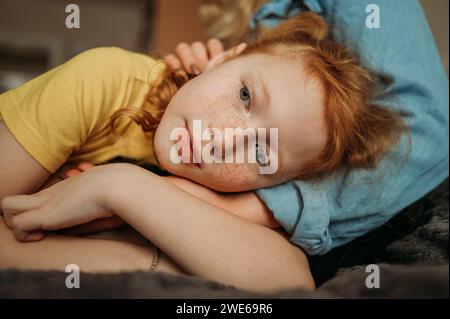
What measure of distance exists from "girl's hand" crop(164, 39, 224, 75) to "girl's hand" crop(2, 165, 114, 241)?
0.35 metres

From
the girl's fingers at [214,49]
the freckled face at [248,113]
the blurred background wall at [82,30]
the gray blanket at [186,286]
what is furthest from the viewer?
the blurred background wall at [82,30]

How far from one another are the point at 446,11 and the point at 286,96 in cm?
76

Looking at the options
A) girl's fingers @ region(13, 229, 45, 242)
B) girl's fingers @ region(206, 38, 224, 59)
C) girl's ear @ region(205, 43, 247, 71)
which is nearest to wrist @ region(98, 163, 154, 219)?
girl's fingers @ region(13, 229, 45, 242)

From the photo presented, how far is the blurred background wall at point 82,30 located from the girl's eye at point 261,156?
1.20 meters

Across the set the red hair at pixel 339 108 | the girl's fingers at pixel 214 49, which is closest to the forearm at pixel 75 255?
the red hair at pixel 339 108

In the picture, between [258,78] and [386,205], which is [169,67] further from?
[386,205]

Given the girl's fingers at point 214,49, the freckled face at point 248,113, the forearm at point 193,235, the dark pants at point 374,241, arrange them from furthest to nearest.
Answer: the girl's fingers at point 214,49 < the dark pants at point 374,241 < the freckled face at point 248,113 < the forearm at point 193,235

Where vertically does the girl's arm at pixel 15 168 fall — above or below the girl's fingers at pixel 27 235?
above

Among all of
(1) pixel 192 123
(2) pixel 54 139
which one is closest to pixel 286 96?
(1) pixel 192 123

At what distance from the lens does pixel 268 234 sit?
0.66 meters

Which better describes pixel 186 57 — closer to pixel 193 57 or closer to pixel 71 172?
pixel 193 57

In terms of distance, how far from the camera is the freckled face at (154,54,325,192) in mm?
690

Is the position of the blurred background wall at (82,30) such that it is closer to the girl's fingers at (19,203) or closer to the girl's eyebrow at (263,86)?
the girl's eyebrow at (263,86)

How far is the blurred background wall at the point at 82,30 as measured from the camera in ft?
6.18
